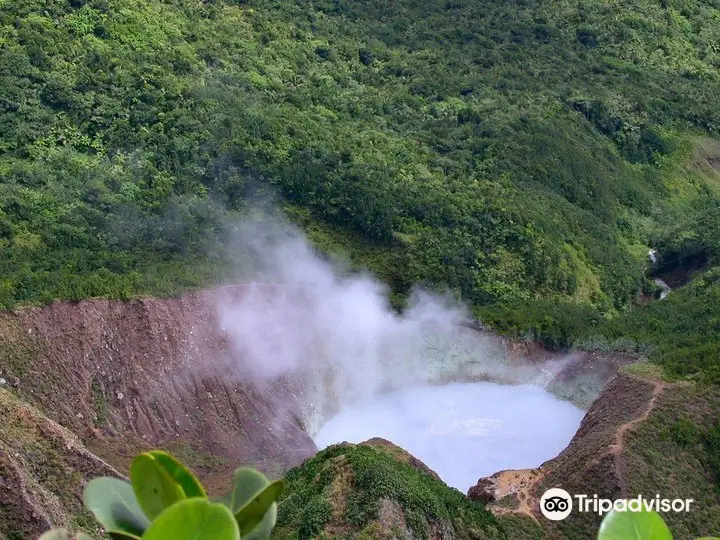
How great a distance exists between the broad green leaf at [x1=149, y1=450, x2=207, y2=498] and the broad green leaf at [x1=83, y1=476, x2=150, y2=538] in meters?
0.35

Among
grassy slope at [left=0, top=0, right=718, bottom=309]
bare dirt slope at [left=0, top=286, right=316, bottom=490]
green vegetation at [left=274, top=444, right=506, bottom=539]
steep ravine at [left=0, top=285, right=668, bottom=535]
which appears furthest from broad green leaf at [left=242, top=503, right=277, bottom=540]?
grassy slope at [left=0, top=0, right=718, bottom=309]

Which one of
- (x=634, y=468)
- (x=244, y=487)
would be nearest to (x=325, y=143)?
(x=634, y=468)

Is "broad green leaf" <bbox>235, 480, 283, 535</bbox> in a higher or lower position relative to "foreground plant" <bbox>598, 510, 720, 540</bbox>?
lower

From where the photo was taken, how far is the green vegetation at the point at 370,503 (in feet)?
81.1

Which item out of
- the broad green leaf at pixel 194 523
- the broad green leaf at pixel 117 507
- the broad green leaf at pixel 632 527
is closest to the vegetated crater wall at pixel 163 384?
Result: the broad green leaf at pixel 117 507

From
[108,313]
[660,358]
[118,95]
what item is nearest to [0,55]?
[118,95]

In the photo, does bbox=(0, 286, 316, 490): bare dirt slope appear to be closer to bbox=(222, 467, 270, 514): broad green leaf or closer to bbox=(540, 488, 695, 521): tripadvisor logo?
bbox=(540, 488, 695, 521): tripadvisor logo

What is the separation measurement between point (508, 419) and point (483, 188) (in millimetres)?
19629

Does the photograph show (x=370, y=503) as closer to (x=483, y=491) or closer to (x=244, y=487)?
(x=483, y=491)

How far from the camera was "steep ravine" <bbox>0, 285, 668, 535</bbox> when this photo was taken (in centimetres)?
3278

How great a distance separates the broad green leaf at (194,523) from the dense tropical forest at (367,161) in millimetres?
29061

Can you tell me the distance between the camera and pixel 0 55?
49625mm

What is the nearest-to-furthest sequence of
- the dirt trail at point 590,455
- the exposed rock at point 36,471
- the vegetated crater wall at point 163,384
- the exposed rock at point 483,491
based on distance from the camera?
the exposed rock at point 36,471 < the dirt trail at point 590,455 < the exposed rock at point 483,491 < the vegetated crater wall at point 163,384

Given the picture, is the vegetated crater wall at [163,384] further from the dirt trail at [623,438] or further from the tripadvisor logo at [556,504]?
the tripadvisor logo at [556,504]
